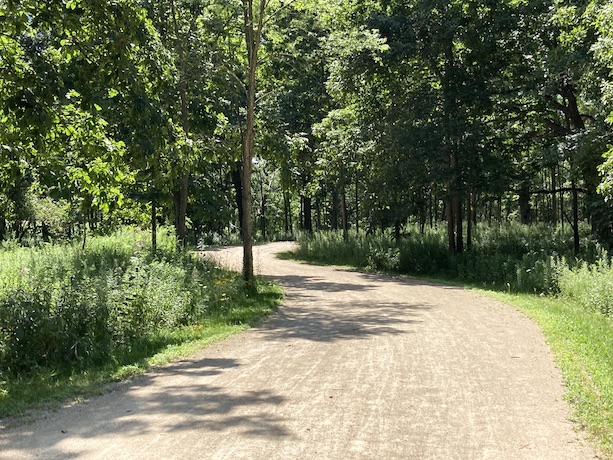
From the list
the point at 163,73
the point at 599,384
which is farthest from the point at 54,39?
the point at 599,384

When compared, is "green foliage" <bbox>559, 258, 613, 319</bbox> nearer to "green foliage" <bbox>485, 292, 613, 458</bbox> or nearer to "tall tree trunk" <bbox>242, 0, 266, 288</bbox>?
"green foliage" <bbox>485, 292, 613, 458</bbox>

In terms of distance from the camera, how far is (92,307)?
32.9ft

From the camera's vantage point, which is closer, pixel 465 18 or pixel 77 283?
pixel 77 283

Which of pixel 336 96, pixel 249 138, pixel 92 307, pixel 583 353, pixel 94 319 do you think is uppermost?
pixel 336 96

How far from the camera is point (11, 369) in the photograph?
853cm

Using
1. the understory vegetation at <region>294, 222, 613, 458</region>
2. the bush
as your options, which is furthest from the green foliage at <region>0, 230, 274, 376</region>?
the understory vegetation at <region>294, 222, 613, 458</region>

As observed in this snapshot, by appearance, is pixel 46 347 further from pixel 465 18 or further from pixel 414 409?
pixel 465 18

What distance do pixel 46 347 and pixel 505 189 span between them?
19538 millimetres

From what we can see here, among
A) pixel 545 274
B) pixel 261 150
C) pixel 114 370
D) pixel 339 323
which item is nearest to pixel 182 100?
pixel 261 150

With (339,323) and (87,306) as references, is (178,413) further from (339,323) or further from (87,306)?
(339,323)

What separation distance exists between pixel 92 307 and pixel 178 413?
4433 millimetres

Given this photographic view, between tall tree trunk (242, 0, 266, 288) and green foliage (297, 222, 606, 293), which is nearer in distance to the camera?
tall tree trunk (242, 0, 266, 288)

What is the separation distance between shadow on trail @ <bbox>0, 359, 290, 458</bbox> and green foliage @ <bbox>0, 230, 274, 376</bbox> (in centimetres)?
197

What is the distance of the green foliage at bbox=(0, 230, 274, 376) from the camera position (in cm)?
894
